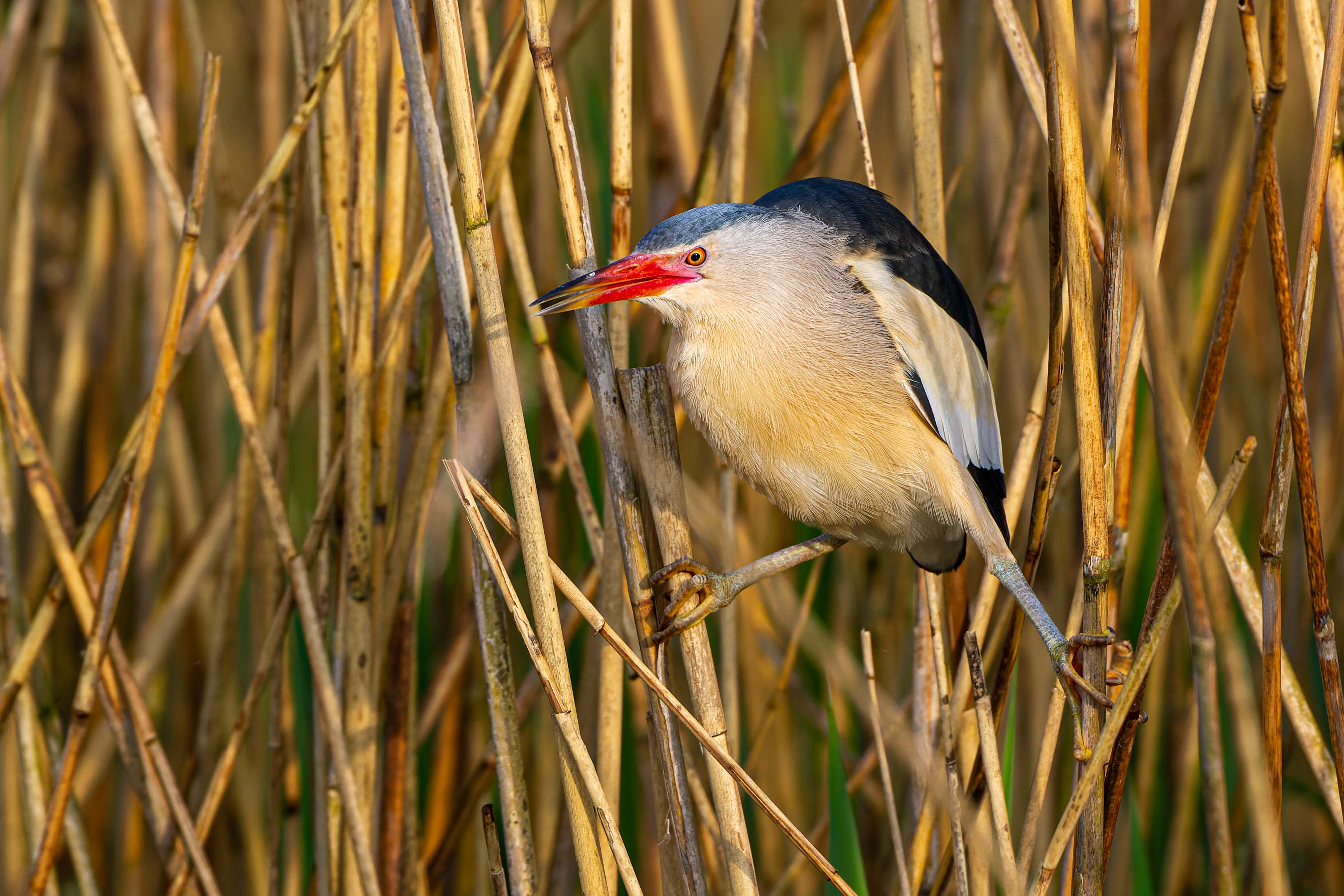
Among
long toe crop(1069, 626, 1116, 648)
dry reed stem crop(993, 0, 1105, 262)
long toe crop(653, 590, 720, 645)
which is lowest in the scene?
long toe crop(1069, 626, 1116, 648)

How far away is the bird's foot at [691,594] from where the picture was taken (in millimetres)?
1064

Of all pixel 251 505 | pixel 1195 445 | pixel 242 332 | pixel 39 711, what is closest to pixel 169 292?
pixel 242 332

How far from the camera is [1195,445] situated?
34.5 inches

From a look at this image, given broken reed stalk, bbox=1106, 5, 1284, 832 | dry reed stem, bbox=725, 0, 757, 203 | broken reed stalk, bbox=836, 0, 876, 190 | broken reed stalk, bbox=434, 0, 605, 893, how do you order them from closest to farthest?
A: broken reed stalk, bbox=1106, 5, 1284, 832, broken reed stalk, bbox=434, 0, 605, 893, broken reed stalk, bbox=836, 0, 876, 190, dry reed stem, bbox=725, 0, 757, 203

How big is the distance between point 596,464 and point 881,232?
0.62 metres

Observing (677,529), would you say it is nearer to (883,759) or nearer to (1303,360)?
(883,759)

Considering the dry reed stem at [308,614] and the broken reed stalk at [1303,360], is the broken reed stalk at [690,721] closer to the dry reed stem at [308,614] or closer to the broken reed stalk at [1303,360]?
the dry reed stem at [308,614]

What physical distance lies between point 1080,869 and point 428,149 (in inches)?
34.3

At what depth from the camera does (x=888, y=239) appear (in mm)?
1336

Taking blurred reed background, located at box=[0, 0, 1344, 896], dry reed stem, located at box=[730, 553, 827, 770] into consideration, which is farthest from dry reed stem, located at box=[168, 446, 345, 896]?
dry reed stem, located at box=[730, 553, 827, 770]

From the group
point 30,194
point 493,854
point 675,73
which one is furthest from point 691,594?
point 30,194

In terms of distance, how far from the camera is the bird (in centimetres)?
121

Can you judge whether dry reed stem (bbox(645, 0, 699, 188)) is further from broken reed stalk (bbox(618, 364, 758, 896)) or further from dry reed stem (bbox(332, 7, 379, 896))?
broken reed stalk (bbox(618, 364, 758, 896))

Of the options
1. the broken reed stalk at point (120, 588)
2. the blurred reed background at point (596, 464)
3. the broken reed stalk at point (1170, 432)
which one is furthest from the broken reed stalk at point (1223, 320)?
the broken reed stalk at point (120, 588)
